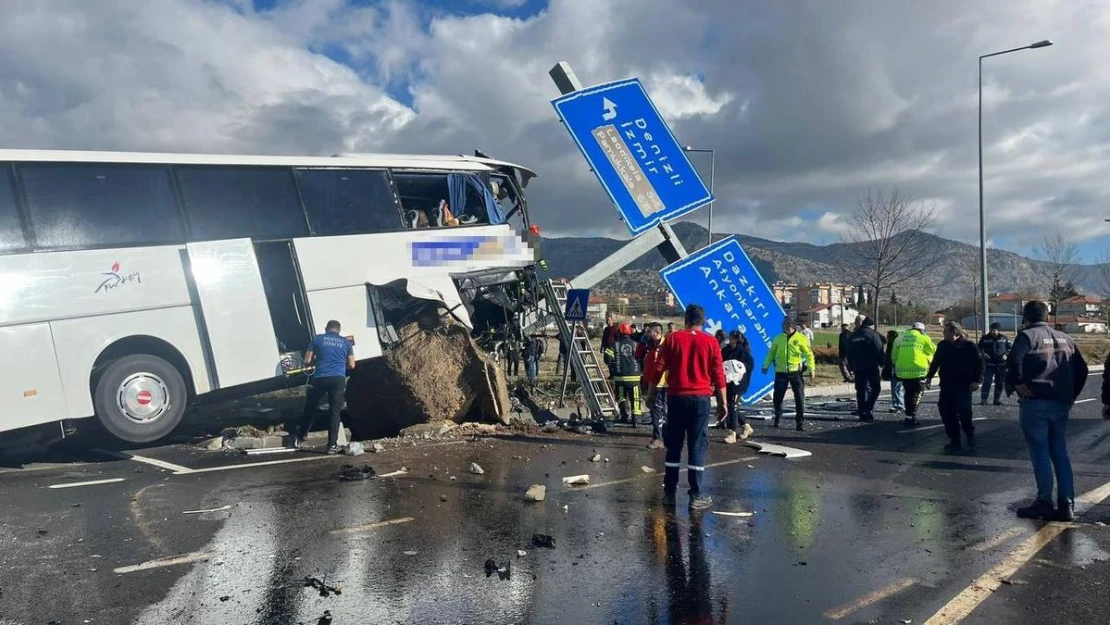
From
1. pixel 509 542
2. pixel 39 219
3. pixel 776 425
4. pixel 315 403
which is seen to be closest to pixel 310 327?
pixel 315 403

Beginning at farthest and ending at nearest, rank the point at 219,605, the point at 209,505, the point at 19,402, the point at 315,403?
the point at 315,403
the point at 19,402
the point at 209,505
the point at 219,605

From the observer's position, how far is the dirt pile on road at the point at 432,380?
37.3 feet

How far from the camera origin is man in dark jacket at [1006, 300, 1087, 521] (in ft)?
20.8

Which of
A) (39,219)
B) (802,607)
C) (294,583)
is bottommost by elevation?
(802,607)

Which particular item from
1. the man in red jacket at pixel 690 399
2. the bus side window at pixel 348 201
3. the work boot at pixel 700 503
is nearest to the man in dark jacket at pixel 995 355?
the man in red jacket at pixel 690 399

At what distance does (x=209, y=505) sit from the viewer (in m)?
6.80

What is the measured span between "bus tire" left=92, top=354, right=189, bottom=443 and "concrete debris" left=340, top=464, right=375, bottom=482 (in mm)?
3155

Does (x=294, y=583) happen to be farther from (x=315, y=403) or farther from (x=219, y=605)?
(x=315, y=403)

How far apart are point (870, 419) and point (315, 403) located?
8681 mm

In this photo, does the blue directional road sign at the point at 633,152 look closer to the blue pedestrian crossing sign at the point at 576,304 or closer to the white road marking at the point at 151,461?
the blue pedestrian crossing sign at the point at 576,304

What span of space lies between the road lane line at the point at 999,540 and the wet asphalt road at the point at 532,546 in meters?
0.02

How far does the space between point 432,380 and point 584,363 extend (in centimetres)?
295

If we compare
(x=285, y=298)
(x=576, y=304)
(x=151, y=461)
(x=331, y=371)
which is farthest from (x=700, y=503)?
(x=576, y=304)

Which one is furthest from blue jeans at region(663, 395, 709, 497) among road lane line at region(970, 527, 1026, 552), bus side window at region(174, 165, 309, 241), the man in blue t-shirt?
bus side window at region(174, 165, 309, 241)
